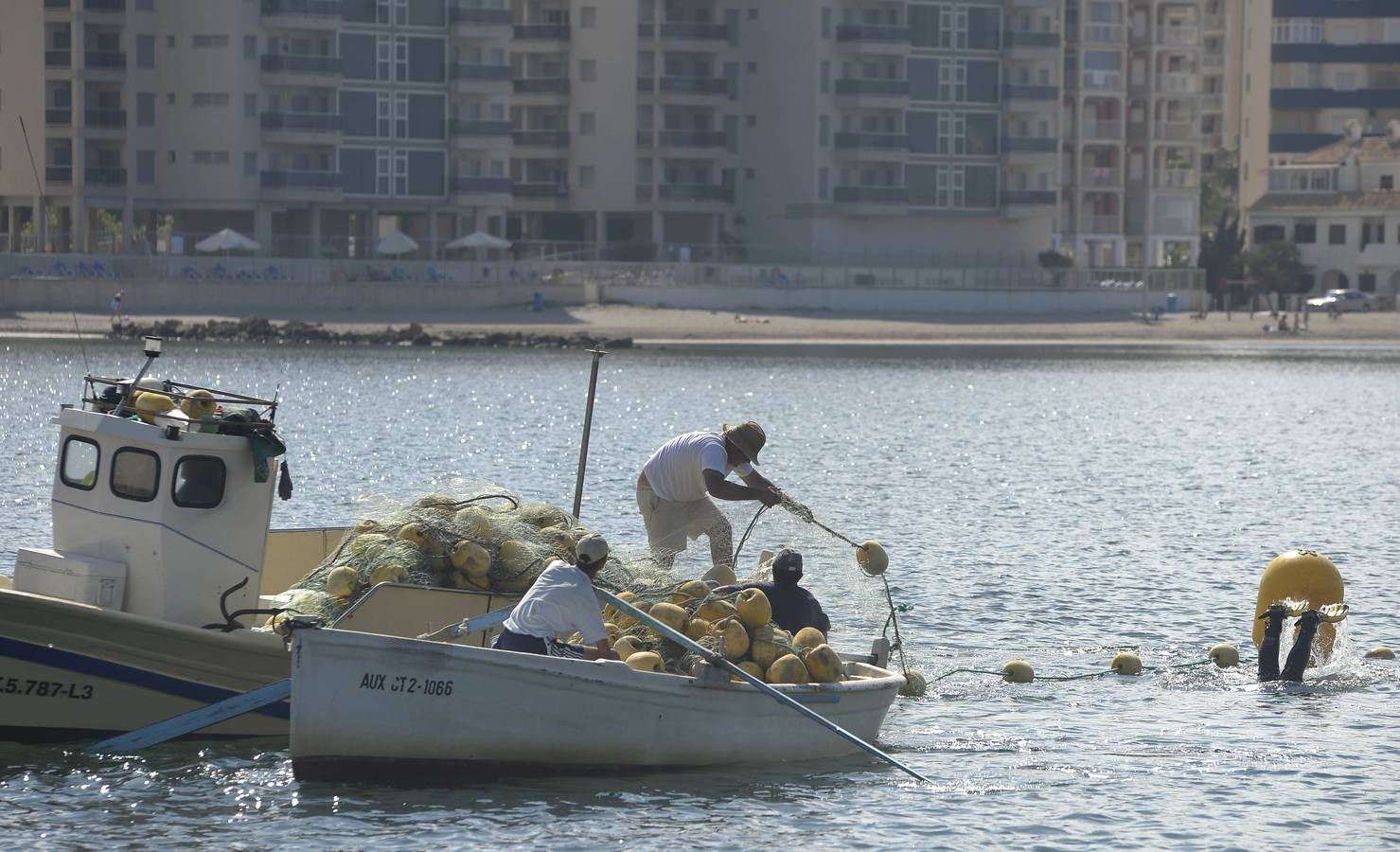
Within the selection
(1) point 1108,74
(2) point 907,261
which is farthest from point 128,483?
Answer: (1) point 1108,74

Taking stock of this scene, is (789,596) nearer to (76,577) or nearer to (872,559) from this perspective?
(872,559)

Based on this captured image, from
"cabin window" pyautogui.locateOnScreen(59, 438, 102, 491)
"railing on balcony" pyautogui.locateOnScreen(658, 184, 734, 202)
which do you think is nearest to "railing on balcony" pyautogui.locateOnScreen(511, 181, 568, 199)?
"railing on balcony" pyautogui.locateOnScreen(658, 184, 734, 202)

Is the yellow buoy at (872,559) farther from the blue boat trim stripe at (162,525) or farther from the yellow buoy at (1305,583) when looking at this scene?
the blue boat trim stripe at (162,525)

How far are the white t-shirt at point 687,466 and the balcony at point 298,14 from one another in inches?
3487

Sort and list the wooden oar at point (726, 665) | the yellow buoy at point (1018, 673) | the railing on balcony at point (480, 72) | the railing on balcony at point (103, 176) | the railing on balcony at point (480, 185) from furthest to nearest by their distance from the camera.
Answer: the railing on balcony at point (480, 72), the railing on balcony at point (480, 185), the railing on balcony at point (103, 176), the yellow buoy at point (1018, 673), the wooden oar at point (726, 665)

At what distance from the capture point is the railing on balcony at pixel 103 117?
338 ft

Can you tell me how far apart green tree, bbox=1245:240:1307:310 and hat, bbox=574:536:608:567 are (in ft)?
368

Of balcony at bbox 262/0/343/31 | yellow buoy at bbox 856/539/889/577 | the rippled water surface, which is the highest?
balcony at bbox 262/0/343/31

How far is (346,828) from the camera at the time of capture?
16.2 meters

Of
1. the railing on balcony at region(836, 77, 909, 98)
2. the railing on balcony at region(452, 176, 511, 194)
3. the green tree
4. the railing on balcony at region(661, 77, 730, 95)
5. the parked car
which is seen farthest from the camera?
the green tree

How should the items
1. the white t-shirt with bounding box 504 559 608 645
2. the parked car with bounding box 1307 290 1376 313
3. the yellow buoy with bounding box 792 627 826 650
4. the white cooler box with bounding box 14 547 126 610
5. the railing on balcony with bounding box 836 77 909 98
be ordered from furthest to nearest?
the parked car with bounding box 1307 290 1376 313
the railing on balcony with bounding box 836 77 909 98
the yellow buoy with bounding box 792 627 826 650
the white cooler box with bounding box 14 547 126 610
the white t-shirt with bounding box 504 559 608 645

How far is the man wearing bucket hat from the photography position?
20484 millimetres

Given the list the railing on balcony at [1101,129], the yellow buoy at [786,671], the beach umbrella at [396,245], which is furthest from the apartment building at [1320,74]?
the yellow buoy at [786,671]

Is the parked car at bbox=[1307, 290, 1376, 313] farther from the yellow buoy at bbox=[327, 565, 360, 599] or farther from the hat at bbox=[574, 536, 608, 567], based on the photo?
the hat at bbox=[574, 536, 608, 567]
